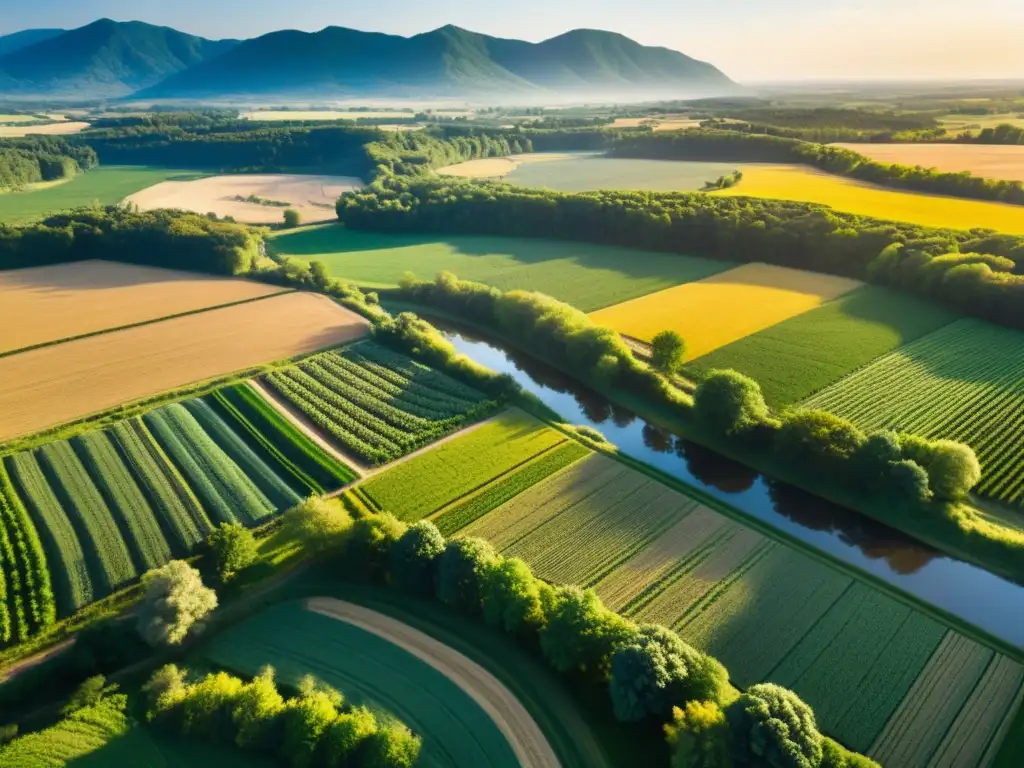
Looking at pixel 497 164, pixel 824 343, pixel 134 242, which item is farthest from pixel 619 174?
pixel 134 242

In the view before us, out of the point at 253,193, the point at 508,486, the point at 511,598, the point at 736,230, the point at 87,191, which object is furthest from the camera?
the point at 253,193

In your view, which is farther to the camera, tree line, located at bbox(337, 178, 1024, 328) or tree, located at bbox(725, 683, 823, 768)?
tree line, located at bbox(337, 178, 1024, 328)

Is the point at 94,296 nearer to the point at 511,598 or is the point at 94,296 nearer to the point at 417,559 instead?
the point at 417,559

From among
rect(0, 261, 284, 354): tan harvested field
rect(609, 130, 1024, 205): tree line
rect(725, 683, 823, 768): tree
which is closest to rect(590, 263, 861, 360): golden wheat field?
rect(725, 683, 823, 768): tree

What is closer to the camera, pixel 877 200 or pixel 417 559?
pixel 417 559

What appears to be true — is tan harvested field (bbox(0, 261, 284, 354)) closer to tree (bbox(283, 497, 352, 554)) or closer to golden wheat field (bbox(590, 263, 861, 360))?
tree (bbox(283, 497, 352, 554))
